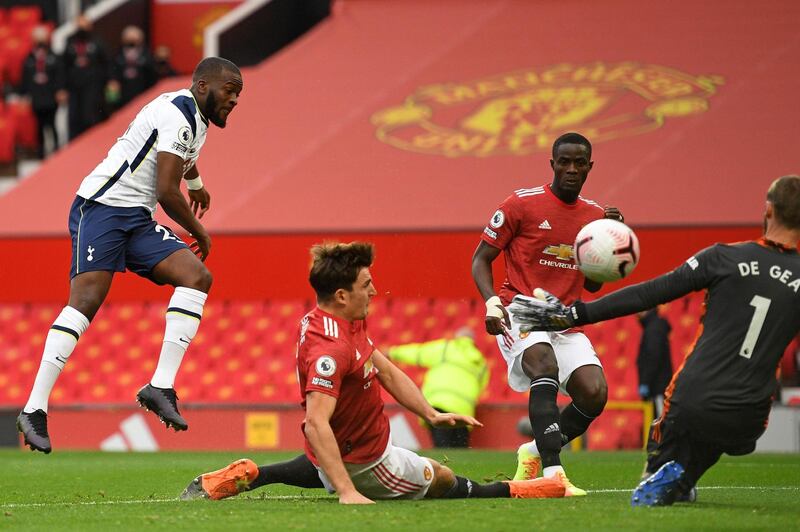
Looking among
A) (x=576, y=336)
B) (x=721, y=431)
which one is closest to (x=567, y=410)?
(x=576, y=336)

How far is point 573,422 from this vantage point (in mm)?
7137

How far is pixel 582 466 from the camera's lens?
10047mm

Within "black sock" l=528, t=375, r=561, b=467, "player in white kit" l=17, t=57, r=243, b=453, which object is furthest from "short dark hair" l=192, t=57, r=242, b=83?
"black sock" l=528, t=375, r=561, b=467

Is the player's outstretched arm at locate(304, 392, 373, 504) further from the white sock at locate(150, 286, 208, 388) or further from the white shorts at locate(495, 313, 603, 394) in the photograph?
the white shorts at locate(495, 313, 603, 394)

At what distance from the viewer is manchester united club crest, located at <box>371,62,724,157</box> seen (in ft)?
54.9

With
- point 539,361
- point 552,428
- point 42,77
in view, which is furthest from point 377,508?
point 42,77

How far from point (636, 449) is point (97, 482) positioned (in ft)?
22.4

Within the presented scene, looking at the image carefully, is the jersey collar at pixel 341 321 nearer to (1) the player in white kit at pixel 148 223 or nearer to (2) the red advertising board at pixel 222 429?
(1) the player in white kit at pixel 148 223

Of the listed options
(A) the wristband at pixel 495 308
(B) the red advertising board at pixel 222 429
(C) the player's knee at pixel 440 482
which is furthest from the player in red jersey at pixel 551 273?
(B) the red advertising board at pixel 222 429

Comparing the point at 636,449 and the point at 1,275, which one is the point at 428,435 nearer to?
the point at 636,449

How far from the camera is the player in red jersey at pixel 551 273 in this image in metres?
6.98

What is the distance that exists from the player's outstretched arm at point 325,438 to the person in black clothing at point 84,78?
1431cm

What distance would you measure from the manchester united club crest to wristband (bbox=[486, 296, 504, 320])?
10.0 meters

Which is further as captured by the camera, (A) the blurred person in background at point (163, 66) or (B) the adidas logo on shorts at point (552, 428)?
(A) the blurred person in background at point (163, 66)
